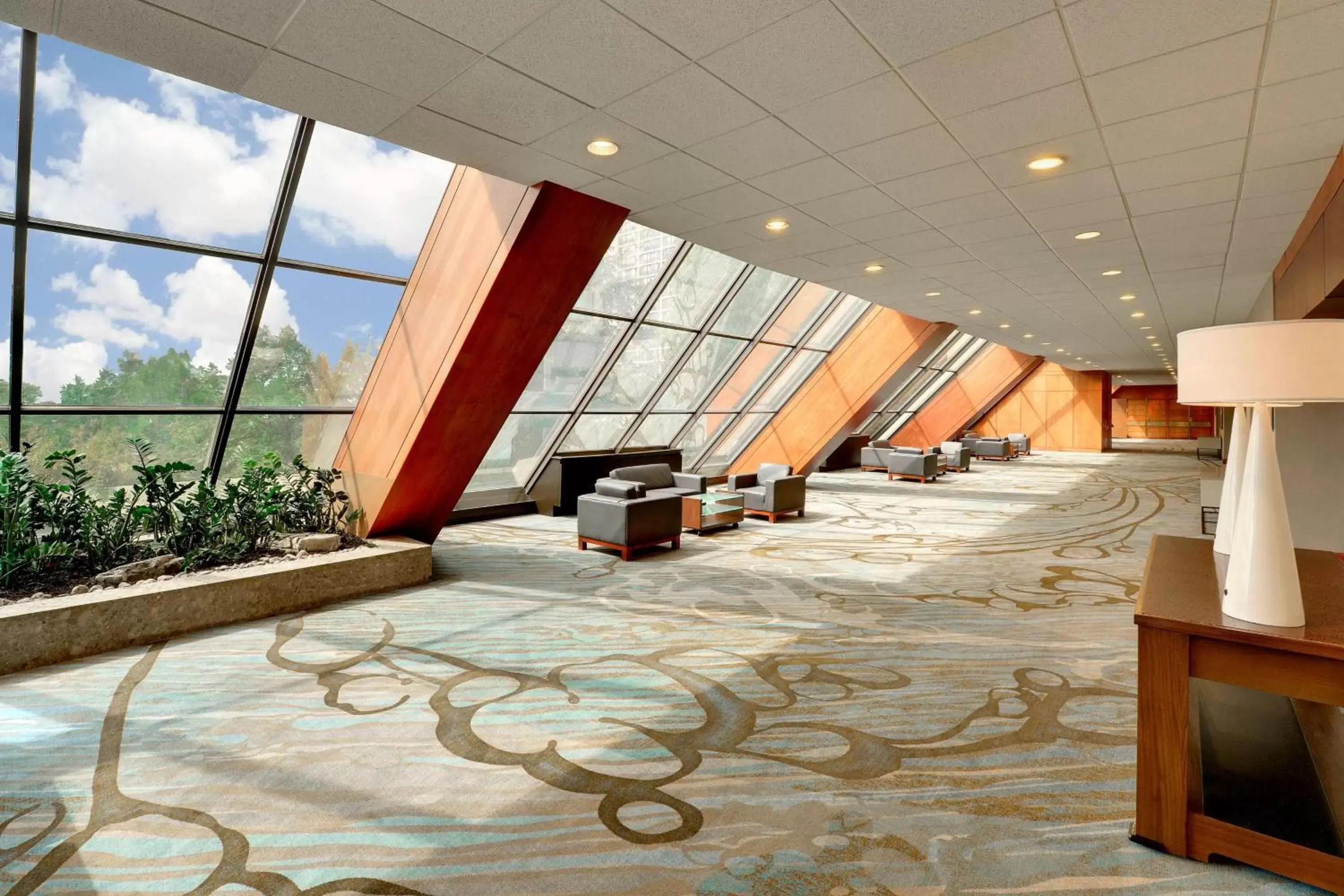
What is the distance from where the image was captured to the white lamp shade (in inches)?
77.7

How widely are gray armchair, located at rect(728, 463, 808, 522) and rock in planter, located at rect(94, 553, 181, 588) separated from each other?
239 inches

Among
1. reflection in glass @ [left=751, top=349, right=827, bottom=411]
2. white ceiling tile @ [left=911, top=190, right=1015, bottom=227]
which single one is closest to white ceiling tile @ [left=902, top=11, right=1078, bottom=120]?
white ceiling tile @ [left=911, top=190, right=1015, bottom=227]

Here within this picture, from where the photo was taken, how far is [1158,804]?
219 cm

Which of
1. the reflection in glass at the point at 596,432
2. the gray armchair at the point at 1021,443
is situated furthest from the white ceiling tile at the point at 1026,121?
the gray armchair at the point at 1021,443

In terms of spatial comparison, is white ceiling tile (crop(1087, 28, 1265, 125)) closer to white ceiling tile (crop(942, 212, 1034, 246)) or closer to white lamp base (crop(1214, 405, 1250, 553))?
white lamp base (crop(1214, 405, 1250, 553))

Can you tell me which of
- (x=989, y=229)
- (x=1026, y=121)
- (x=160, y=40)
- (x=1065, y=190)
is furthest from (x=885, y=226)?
(x=160, y=40)

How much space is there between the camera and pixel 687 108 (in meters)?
3.50

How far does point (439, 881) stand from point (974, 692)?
2.69 metres

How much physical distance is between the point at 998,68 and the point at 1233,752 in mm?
3128

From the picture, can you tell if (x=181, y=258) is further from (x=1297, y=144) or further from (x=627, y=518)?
(x=1297, y=144)

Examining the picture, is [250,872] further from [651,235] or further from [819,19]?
[651,235]

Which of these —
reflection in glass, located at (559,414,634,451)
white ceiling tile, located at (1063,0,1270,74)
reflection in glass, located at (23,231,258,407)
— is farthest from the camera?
reflection in glass, located at (559,414,634,451)

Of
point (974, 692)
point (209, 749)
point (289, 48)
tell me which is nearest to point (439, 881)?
point (209, 749)

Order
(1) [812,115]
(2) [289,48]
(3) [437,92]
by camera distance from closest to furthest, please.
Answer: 1. (2) [289,48]
2. (3) [437,92]
3. (1) [812,115]
